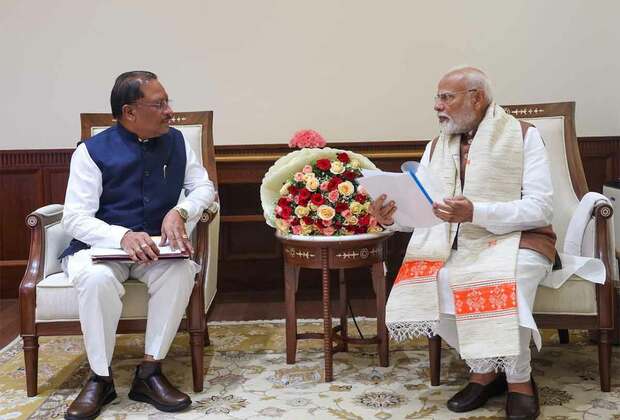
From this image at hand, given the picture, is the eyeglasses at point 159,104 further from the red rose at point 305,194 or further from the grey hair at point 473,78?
the grey hair at point 473,78

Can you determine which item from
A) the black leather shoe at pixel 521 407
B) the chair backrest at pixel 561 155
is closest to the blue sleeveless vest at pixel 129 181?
the black leather shoe at pixel 521 407

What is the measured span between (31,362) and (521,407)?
1881 millimetres

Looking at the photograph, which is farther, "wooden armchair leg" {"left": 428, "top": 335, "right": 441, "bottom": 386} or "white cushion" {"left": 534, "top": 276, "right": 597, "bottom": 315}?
"wooden armchair leg" {"left": 428, "top": 335, "right": 441, "bottom": 386}

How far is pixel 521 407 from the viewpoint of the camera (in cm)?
244

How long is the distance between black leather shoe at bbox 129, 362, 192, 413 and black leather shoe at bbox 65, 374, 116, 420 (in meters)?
0.10

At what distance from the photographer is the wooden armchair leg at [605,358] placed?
2.66 m

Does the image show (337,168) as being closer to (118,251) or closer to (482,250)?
(482,250)

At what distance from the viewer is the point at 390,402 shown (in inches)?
104

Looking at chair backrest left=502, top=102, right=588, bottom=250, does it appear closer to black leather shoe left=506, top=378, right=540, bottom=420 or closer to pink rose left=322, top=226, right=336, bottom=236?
black leather shoe left=506, top=378, right=540, bottom=420

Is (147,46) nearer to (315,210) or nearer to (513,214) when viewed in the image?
(315,210)

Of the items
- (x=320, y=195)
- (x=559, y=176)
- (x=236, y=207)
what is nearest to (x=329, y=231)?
(x=320, y=195)

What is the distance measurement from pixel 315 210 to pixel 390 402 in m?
0.81

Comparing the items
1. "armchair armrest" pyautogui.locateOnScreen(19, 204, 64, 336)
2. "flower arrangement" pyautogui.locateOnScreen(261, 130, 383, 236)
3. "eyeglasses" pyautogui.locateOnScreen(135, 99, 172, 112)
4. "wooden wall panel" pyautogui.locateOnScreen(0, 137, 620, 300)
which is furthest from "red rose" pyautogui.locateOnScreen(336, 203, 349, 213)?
A: "wooden wall panel" pyautogui.locateOnScreen(0, 137, 620, 300)

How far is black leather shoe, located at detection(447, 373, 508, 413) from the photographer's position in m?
2.54
